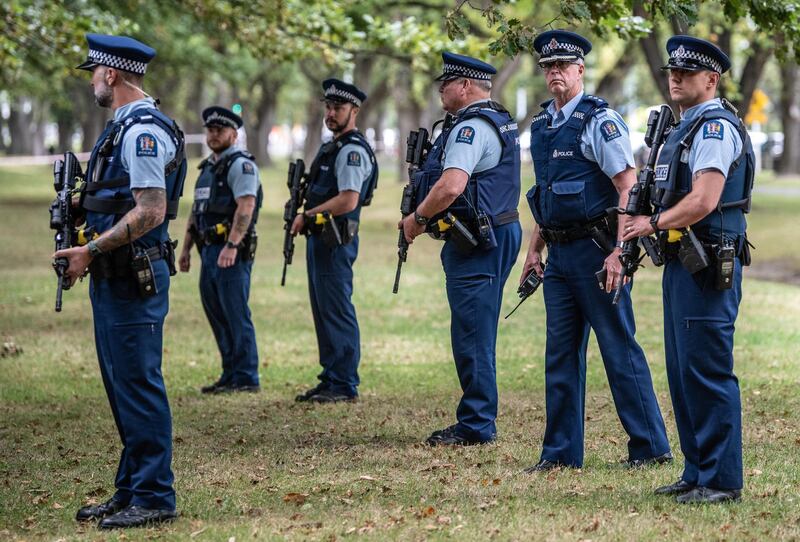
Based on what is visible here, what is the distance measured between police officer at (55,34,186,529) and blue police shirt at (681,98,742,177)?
2461 mm

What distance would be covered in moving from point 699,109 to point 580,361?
1.73 metres

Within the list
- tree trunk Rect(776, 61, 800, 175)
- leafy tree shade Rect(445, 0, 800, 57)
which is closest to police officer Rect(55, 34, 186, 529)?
leafy tree shade Rect(445, 0, 800, 57)

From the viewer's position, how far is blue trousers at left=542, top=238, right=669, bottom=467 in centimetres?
679

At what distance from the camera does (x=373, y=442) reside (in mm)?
8086

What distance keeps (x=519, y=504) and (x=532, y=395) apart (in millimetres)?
3805

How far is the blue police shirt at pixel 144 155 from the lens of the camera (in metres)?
5.74

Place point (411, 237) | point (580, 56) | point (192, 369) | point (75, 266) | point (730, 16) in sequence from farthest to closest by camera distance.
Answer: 1. point (192, 369)
2. point (730, 16)
3. point (411, 237)
4. point (580, 56)
5. point (75, 266)

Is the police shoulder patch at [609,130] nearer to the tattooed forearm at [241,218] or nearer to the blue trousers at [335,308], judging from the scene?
the blue trousers at [335,308]

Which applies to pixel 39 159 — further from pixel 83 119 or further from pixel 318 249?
pixel 318 249

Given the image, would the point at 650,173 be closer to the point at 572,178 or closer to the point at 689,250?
the point at 689,250

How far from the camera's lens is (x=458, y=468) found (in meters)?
7.10

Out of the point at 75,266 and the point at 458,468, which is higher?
the point at 75,266

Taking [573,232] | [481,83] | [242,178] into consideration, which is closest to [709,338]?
[573,232]

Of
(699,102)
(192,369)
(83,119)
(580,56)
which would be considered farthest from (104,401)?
(83,119)
